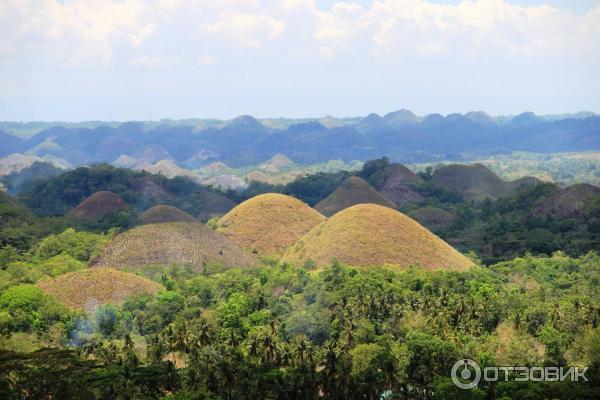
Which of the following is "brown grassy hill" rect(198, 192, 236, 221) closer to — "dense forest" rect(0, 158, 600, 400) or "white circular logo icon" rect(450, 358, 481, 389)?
"dense forest" rect(0, 158, 600, 400)

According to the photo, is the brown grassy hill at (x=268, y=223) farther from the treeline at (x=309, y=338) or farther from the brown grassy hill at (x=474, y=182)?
the brown grassy hill at (x=474, y=182)

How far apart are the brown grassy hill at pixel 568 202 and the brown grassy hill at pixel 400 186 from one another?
3927cm

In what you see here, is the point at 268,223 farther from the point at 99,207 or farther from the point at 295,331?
the point at 295,331

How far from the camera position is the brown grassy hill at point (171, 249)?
7556cm

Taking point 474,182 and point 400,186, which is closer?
point 400,186

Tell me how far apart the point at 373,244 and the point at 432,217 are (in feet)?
157

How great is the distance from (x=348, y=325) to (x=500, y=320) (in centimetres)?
1088

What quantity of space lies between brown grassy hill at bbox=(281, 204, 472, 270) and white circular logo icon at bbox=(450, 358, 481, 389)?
31744 millimetres

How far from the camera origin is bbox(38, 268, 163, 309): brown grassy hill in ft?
188

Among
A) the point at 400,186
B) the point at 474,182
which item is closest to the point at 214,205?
the point at 400,186

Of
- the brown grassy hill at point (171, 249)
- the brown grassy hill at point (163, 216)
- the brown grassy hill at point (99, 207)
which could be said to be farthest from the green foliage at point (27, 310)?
the brown grassy hill at point (99, 207)

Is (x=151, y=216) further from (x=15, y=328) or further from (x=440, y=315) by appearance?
(x=440, y=315)

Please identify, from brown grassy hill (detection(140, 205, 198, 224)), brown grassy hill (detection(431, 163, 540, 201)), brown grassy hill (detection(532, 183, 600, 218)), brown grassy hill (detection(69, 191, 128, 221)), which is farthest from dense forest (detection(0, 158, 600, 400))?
brown grassy hill (detection(431, 163, 540, 201))

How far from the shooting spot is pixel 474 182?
166 meters
